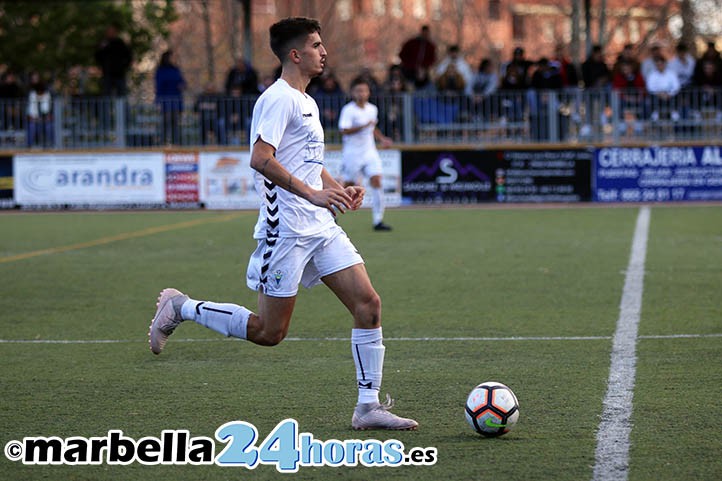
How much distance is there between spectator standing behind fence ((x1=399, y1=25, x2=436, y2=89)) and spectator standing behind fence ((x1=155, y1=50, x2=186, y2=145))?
15.1ft

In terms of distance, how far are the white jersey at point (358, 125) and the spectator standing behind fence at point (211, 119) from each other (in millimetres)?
6865

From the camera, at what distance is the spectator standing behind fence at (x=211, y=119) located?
25719 mm

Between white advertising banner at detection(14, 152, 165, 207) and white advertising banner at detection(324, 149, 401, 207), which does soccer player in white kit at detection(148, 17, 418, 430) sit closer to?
white advertising banner at detection(324, 149, 401, 207)

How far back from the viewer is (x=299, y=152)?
643cm

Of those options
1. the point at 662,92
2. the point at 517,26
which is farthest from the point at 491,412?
the point at 517,26

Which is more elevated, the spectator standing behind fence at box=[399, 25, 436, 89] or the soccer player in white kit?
the spectator standing behind fence at box=[399, 25, 436, 89]

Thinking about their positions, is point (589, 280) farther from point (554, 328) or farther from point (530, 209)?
point (530, 209)

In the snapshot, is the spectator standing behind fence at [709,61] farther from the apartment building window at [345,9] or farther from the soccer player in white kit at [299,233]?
the apartment building window at [345,9]

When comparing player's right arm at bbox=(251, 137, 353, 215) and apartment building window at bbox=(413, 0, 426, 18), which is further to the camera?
apartment building window at bbox=(413, 0, 426, 18)

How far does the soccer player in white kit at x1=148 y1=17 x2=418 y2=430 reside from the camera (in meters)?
6.28

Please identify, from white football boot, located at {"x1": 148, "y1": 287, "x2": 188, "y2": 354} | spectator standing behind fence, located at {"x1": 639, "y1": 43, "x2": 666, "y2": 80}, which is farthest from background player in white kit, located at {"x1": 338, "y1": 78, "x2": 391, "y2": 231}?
white football boot, located at {"x1": 148, "y1": 287, "x2": 188, "y2": 354}

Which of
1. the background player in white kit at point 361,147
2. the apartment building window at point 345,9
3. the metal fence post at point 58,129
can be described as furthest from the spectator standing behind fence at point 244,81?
the apartment building window at point 345,9

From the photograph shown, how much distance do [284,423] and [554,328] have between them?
3706 millimetres

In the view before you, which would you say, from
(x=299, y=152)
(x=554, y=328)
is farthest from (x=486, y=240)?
(x=299, y=152)
